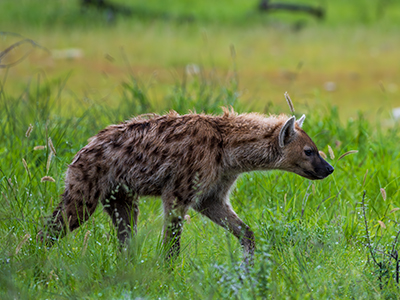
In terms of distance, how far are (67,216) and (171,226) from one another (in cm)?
67

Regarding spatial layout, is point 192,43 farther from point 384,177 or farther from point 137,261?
point 137,261

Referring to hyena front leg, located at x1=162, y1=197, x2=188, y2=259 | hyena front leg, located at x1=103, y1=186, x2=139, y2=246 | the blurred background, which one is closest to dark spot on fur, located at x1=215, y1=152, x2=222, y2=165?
hyena front leg, located at x1=162, y1=197, x2=188, y2=259

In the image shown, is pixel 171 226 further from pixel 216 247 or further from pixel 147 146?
pixel 147 146

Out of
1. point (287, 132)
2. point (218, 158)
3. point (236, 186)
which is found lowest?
point (236, 186)

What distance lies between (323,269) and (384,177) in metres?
2.17

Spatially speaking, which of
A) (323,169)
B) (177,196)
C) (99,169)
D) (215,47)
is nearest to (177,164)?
(177,196)

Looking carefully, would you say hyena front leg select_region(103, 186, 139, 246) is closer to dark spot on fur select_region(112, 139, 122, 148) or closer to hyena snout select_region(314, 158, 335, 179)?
dark spot on fur select_region(112, 139, 122, 148)

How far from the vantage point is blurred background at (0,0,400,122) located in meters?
9.31

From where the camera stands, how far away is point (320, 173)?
4195mm

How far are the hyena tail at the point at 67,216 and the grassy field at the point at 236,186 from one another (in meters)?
0.08

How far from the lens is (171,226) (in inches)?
154

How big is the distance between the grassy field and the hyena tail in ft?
0.27

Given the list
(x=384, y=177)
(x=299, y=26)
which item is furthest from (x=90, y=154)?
(x=299, y=26)

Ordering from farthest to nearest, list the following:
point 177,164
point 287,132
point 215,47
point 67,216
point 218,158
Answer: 1. point 215,47
2. point 287,132
3. point 218,158
4. point 177,164
5. point 67,216
